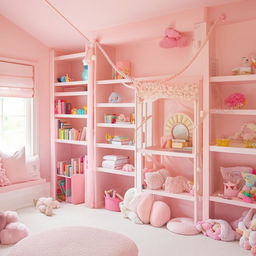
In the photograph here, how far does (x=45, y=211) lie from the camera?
3.71 metres

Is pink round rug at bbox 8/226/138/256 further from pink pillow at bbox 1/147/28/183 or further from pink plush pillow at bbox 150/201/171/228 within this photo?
pink pillow at bbox 1/147/28/183

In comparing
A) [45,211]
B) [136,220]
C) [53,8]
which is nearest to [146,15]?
[53,8]

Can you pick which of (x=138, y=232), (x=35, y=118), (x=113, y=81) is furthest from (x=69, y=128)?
(x=138, y=232)

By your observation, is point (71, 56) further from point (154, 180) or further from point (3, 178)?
point (154, 180)

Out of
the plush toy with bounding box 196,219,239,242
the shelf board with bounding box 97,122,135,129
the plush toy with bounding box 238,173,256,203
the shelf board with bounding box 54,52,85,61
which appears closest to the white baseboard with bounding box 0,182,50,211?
the shelf board with bounding box 97,122,135,129

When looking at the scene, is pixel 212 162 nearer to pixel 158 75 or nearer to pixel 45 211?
pixel 158 75

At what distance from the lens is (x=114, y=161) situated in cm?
384

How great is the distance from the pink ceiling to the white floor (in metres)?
2.20

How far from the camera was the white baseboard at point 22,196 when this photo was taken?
3.74 metres

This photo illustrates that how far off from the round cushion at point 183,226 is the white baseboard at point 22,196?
1.83m

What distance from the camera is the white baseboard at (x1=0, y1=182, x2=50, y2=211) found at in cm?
374

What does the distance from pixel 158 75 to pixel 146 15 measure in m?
0.70

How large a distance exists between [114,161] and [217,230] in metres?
1.44

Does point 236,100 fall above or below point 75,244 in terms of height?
above
